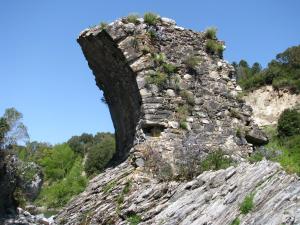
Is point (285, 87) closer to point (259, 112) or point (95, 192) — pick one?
point (259, 112)

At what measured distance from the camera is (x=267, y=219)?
489 cm

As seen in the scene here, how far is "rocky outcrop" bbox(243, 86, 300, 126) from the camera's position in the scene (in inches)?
1757

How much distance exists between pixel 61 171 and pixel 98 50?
54912 millimetres

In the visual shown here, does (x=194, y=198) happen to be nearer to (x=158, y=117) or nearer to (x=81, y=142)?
(x=158, y=117)

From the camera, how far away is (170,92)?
11016mm

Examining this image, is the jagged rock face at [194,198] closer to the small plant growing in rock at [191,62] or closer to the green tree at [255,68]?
the small plant growing in rock at [191,62]

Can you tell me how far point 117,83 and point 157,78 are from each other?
5.29 ft

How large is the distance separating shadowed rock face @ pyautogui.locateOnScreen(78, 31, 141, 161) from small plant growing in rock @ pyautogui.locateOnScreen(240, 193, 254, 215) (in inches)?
216

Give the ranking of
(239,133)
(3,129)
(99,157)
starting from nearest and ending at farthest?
(239,133)
(3,129)
(99,157)

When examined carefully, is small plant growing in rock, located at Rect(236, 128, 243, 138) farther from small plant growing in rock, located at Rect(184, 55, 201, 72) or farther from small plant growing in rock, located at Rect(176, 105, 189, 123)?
small plant growing in rock, located at Rect(184, 55, 201, 72)

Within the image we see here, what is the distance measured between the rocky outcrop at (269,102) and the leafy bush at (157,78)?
33.6 m

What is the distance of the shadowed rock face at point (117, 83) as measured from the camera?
11250 mm

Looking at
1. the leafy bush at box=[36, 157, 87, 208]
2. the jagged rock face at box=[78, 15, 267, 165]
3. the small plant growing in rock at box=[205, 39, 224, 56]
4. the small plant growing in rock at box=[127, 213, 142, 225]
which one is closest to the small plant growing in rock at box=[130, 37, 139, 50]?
the jagged rock face at box=[78, 15, 267, 165]

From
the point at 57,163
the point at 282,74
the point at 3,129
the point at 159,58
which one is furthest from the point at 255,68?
the point at 159,58
